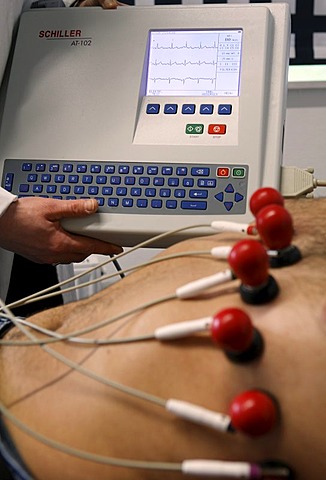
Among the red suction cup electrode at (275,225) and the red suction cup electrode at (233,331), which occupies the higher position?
the red suction cup electrode at (275,225)

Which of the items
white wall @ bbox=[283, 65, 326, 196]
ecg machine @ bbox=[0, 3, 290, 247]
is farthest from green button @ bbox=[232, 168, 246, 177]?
white wall @ bbox=[283, 65, 326, 196]

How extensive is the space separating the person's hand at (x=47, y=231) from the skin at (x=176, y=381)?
1.11 ft

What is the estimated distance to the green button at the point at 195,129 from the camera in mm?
957

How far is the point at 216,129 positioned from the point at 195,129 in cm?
3

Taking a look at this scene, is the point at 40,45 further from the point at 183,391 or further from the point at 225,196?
the point at 183,391

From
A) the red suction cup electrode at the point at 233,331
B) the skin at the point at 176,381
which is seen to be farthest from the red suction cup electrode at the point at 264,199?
the red suction cup electrode at the point at 233,331

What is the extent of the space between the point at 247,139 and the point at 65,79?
1.01 ft

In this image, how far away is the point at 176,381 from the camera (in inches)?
19.9

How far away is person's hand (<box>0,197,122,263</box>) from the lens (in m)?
0.94

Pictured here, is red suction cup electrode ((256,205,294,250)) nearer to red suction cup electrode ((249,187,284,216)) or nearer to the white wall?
red suction cup electrode ((249,187,284,216))

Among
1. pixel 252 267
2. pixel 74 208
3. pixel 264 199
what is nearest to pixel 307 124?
pixel 74 208

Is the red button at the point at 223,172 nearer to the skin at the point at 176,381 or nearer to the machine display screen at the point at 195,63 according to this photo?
the machine display screen at the point at 195,63

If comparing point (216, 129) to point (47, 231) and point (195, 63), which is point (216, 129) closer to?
point (195, 63)

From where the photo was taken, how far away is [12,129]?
1.02 m
